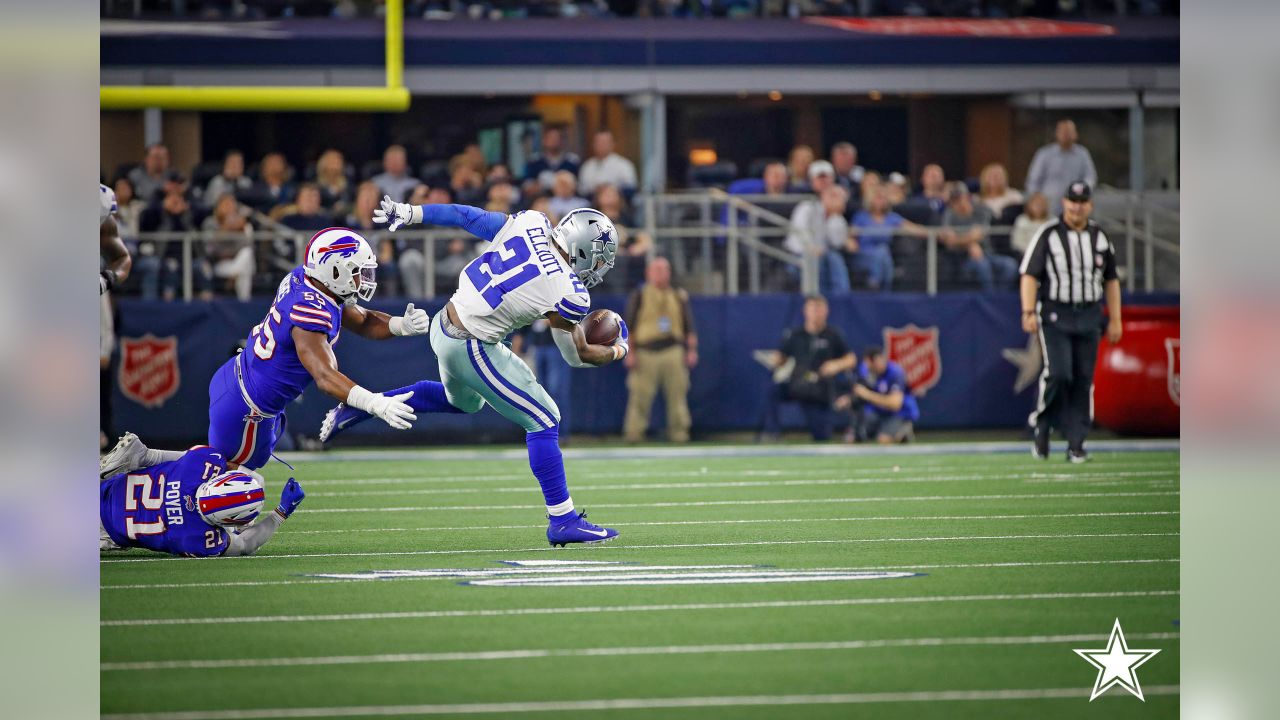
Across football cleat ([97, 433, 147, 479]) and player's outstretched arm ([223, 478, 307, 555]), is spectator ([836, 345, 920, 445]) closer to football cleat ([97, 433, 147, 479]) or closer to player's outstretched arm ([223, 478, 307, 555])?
player's outstretched arm ([223, 478, 307, 555])

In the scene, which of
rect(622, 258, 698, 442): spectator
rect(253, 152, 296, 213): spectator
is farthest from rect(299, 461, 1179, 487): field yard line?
rect(253, 152, 296, 213): spectator

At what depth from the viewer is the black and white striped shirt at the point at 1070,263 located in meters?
11.9

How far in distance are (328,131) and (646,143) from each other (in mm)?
4457

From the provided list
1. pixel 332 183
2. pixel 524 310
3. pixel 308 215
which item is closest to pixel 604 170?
pixel 332 183

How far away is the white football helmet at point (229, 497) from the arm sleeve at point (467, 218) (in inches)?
56.1

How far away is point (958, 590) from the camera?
6516 mm

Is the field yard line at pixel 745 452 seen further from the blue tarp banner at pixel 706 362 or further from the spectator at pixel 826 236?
the spectator at pixel 826 236

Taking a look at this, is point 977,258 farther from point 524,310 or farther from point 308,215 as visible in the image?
point 524,310

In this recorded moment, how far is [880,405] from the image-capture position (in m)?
14.8

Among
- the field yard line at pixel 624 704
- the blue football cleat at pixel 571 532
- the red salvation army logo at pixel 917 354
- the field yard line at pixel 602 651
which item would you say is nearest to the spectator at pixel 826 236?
the red salvation army logo at pixel 917 354

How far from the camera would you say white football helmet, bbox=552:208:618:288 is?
7.84m

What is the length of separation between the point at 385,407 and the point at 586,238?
4.75ft

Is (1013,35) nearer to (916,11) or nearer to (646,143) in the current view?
(916,11)
